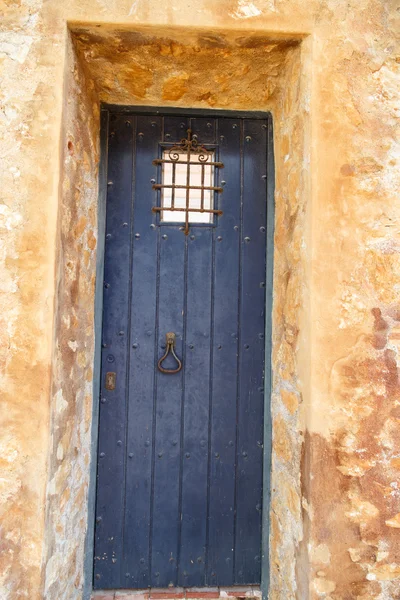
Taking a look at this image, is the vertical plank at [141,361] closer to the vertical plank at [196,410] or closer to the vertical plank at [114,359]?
the vertical plank at [114,359]

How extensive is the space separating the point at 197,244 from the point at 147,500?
123 centimetres

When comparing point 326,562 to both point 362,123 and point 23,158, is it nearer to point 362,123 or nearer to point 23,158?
point 362,123

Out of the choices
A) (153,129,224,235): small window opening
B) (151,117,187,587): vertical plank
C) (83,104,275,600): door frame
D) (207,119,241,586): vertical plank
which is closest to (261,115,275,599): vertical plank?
(83,104,275,600): door frame

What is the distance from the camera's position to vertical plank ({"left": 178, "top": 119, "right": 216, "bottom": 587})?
195 centimetres

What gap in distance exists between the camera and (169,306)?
199cm

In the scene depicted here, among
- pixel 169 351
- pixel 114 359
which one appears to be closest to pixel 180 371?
pixel 169 351

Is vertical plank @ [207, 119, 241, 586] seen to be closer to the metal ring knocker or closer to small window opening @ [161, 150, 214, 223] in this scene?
small window opening @ [161, 150, 214, 223]

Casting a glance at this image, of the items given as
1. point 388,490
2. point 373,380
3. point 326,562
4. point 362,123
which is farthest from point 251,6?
point 326,562

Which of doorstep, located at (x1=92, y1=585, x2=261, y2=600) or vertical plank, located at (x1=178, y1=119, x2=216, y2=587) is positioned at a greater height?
vertical plank, located at (x1=178, y1=119, x2=216, y2=587)

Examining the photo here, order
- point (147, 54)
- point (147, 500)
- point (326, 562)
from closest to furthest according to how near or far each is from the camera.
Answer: point (326, 562), point (147, 54), point (147, 500)

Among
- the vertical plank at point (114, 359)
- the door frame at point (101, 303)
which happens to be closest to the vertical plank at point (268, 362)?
the door frame at point (101, 303)

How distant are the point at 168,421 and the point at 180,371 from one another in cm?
24

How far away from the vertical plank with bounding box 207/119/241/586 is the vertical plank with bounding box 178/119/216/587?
0.11 ft

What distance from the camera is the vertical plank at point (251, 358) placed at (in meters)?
1.96
